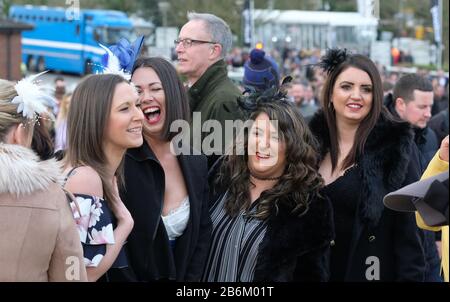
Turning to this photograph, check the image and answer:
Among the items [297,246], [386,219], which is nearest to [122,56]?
[297,246]

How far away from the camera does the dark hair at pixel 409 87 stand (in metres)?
8.13

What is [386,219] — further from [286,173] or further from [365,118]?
[286,173]

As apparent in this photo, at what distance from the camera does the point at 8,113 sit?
13.0 ft

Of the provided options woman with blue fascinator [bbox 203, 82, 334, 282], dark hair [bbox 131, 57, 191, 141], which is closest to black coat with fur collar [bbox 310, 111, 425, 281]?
woman with blue fascinator [bbox 203, 82, 334, 282]

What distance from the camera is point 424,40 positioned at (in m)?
53.8

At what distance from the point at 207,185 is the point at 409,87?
12.2 feet

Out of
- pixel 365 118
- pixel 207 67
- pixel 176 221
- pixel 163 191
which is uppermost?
pixel 207 67

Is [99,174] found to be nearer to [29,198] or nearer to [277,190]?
[29,198]

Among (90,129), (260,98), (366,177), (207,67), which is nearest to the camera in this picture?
(90,129)

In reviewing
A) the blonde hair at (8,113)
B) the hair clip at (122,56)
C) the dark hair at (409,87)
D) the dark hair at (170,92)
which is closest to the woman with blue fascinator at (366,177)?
the dark hair at (170,92)

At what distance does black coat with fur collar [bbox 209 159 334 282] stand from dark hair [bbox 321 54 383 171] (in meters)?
0.61

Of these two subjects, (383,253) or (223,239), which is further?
(383,253)
